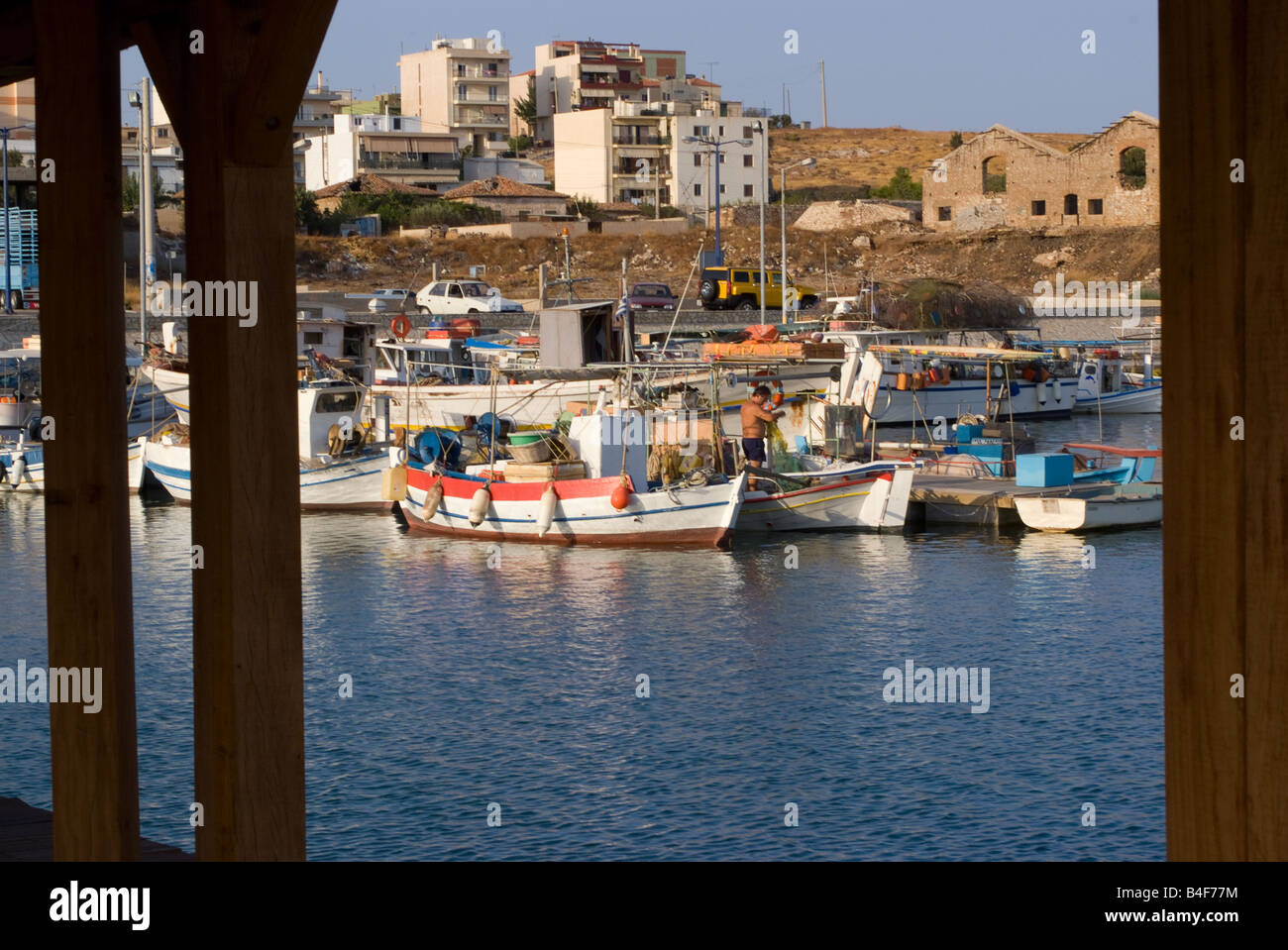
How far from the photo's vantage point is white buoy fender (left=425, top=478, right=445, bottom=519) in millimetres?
23562

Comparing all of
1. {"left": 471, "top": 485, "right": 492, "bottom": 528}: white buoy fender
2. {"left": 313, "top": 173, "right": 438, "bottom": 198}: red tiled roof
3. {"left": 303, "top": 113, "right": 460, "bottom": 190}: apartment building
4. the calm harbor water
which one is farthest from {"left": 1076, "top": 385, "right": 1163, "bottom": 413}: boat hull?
{"left": 303, "top": 113, "right": 460, "bottom": 190}: apartment building

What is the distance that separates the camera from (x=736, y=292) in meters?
49.4

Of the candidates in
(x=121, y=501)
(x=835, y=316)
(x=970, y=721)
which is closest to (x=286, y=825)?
(x=121, y=501)

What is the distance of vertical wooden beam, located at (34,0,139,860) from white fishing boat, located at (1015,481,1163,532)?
20633 mm

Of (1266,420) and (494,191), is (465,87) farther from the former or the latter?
(1266,420)

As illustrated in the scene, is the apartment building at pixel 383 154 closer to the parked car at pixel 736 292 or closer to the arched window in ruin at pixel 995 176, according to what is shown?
the arched window in ruin at pixel 995 176

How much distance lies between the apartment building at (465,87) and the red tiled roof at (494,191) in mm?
27814

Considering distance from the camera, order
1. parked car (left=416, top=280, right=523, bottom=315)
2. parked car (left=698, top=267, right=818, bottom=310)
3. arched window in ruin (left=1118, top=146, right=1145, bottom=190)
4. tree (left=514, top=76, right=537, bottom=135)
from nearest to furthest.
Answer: parked car (left=416, top=280, right=523, bottom=315) < parked car (left=698, top=267, right=818, bottom=310) < arched window in ruin (left=1118, top=146, right=1145, bottom=190) < tree (left=514, top=76, right=537, bottom=135)

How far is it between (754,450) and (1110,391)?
19320mm

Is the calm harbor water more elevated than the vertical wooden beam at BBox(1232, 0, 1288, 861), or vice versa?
the vertical wooden beam at BBox(1232, 0, 1288, 861)

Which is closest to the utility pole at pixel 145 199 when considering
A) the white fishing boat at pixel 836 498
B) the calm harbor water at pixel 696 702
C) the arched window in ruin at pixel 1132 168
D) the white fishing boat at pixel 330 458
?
the white fishing boat at pixel 330 458

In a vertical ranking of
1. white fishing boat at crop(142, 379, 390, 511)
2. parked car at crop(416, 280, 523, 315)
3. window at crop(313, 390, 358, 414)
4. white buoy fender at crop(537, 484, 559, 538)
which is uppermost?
parked car at crop(416, 280, 523, 315)

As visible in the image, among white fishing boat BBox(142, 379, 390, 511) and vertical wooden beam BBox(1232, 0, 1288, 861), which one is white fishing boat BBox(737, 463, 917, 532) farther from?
vertical wooden beam BBox(1232, 0, 1288, 861)

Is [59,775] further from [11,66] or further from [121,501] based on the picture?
[11,66]
